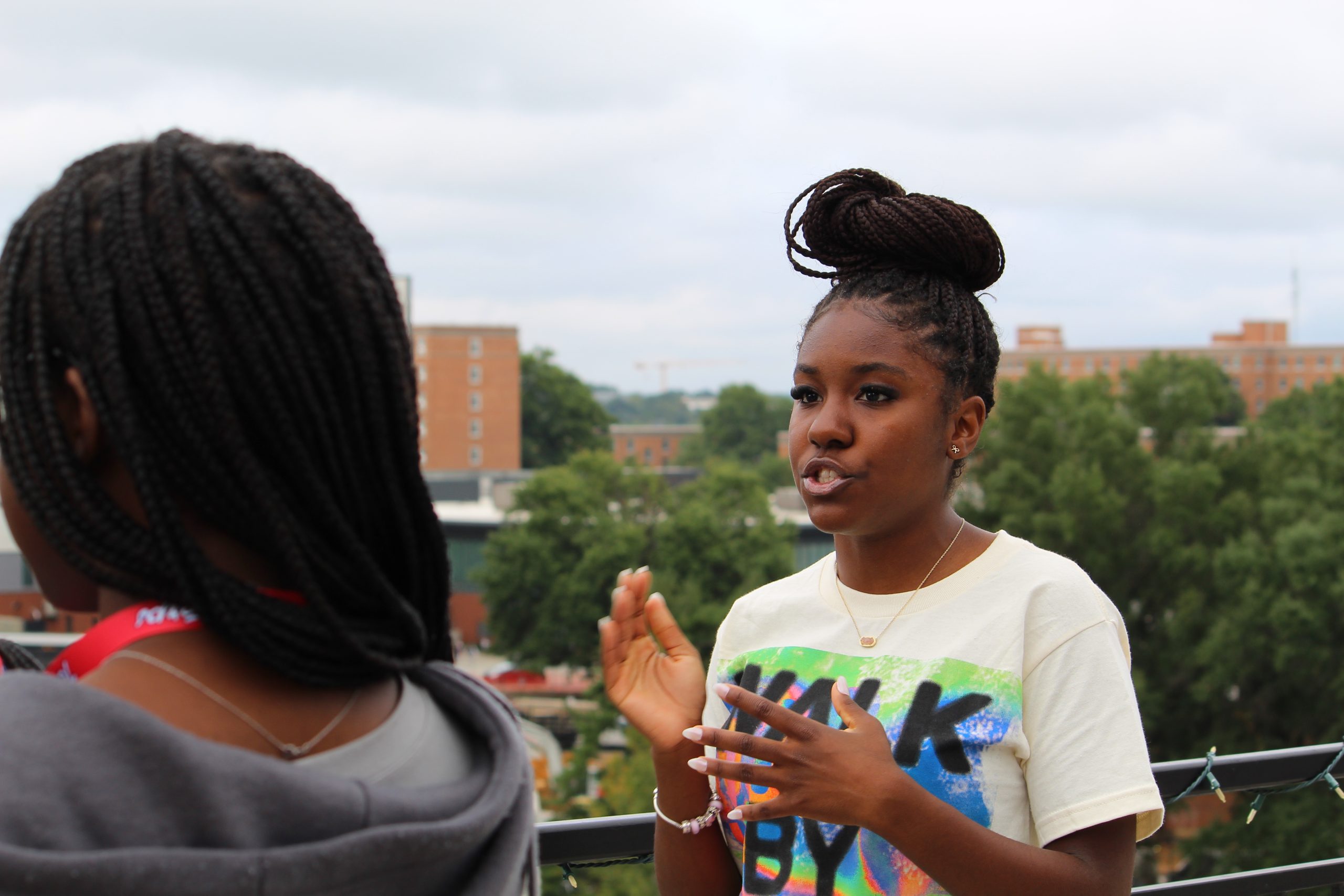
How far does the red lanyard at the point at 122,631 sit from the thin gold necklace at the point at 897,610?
125cm

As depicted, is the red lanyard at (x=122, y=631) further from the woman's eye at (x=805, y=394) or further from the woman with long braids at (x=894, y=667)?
the woman's eye at (x=805, y=394)

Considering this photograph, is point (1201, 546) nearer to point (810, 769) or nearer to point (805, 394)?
point (805, 394)

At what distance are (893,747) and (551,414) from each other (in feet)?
273

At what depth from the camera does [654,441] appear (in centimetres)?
11162

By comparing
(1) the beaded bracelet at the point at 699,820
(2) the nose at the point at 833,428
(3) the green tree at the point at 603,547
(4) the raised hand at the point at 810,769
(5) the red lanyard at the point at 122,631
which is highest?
(2) the nose at the point at 833,428

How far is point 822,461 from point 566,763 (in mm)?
29137

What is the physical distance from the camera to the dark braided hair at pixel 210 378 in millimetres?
1211

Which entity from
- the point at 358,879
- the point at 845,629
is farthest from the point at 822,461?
the point at 358,879

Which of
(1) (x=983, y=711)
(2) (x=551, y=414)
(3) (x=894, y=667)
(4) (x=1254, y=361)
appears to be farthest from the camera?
(4) (x=1254, y=361)

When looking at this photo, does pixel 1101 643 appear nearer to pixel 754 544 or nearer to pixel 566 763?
pixel 566 763

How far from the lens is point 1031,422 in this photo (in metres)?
30.7

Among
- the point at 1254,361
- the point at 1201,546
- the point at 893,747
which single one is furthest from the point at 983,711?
the point at 1254,361

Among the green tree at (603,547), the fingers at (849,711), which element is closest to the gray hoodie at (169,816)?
the fingers at (849,711)

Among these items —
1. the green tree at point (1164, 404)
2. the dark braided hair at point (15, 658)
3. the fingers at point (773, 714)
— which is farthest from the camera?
the green tree at point (1164, 404)
